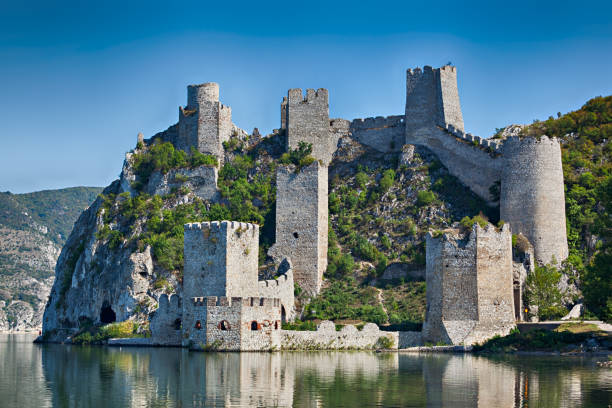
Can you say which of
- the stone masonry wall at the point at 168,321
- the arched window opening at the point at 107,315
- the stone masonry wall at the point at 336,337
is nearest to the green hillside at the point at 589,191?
the stone masonry wall at the point at 336,337

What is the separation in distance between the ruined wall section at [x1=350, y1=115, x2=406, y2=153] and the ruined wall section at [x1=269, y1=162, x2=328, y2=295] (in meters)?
7.97

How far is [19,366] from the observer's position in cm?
3938

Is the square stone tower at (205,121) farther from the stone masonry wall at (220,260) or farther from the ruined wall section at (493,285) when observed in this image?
the ruined wall section at (493,285)

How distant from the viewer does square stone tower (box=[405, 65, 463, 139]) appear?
5953 centimetres

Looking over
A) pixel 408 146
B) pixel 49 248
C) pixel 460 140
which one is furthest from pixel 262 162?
pixel 49 248

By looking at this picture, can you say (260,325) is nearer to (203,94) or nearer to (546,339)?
(546,339)

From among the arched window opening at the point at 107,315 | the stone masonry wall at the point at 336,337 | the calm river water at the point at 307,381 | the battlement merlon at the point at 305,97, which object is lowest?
the calm river water at the point at 307,381

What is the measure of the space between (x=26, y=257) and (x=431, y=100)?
116769mm

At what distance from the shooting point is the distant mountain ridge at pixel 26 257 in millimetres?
143000

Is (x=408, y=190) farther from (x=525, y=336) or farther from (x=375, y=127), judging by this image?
(x=525, y=336)

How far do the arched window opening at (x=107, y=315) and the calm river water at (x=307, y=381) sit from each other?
54.5 feet

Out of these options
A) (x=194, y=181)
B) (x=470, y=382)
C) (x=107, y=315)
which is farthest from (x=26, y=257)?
(x=470, y=382)

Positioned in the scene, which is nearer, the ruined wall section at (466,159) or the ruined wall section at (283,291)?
the ruined wall section at (283,291)

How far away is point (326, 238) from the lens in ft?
183
